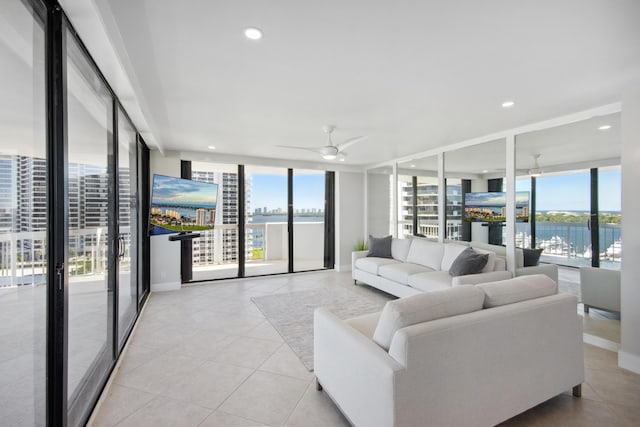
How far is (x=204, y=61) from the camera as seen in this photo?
2186 mm

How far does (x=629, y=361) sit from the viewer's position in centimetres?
256

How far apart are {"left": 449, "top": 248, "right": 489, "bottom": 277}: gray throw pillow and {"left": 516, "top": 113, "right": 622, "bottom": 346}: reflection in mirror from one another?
0.56 meters

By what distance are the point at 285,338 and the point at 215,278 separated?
10.3 ft

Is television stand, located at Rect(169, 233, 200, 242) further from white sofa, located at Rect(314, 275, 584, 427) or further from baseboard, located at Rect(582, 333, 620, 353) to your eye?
baseboard, located at Rect(582, 333, 620, 353)

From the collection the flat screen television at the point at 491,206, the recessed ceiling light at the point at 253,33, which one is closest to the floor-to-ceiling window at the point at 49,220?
the recessed ceiling light at the point at 253,33

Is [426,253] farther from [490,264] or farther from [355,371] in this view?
[355,371]

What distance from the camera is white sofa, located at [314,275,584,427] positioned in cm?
150

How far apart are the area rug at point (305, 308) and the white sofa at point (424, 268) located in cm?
38

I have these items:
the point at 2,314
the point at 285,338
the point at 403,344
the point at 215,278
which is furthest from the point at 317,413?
the point at 215,278

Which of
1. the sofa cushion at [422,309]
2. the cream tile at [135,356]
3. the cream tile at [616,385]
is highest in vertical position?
the sofa cushion at [422,309]

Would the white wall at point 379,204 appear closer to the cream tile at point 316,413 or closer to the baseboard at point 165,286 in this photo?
the baseboard at point 165,286

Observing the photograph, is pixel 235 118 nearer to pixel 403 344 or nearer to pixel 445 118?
pixel 445 118

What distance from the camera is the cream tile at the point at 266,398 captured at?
2.01 m

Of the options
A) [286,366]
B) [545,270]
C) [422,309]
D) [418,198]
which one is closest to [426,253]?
[418,198]
